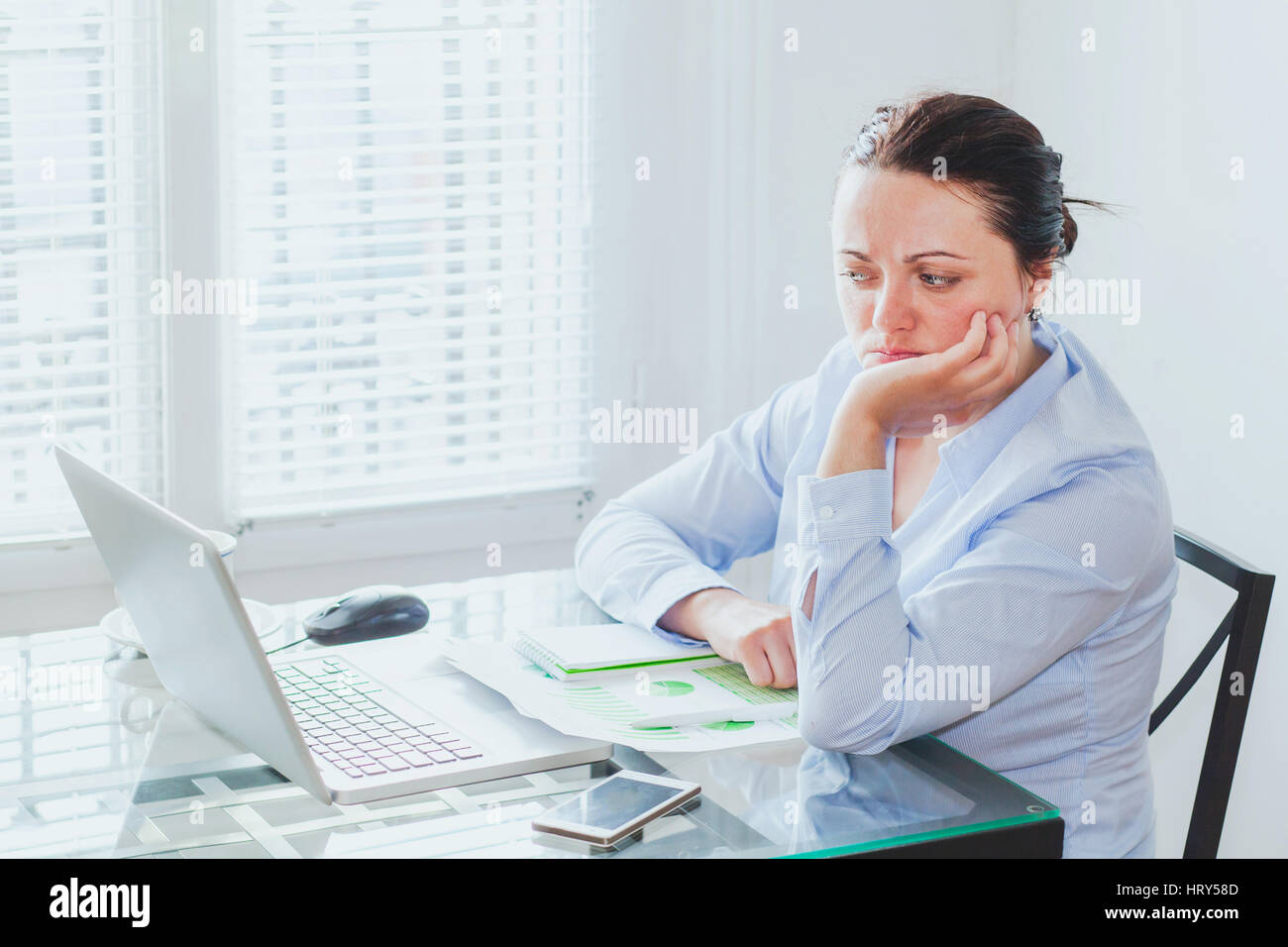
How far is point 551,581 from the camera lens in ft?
5.56

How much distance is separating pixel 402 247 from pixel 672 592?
1.05 meters

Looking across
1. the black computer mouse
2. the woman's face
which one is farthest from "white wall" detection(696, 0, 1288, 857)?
the black computer mouse

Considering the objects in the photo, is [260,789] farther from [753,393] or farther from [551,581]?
[753,393]

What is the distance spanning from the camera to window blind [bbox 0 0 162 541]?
2.04 m

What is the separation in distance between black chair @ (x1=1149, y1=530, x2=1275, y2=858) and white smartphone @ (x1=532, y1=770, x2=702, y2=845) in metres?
0.65

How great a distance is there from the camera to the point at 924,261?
130 cm

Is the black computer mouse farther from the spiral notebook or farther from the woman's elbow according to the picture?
the woman's elbow

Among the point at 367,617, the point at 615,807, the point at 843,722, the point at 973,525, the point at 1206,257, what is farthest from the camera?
the point at 1206,257

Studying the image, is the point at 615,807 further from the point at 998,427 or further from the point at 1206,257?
the point at 1206,257

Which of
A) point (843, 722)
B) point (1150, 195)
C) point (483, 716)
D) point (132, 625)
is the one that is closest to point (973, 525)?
point (843, 722)

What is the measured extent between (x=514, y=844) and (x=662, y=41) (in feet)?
5.53

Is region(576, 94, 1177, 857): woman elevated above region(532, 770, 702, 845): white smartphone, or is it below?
above

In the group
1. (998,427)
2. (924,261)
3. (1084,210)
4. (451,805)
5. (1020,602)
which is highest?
(1084,210)
